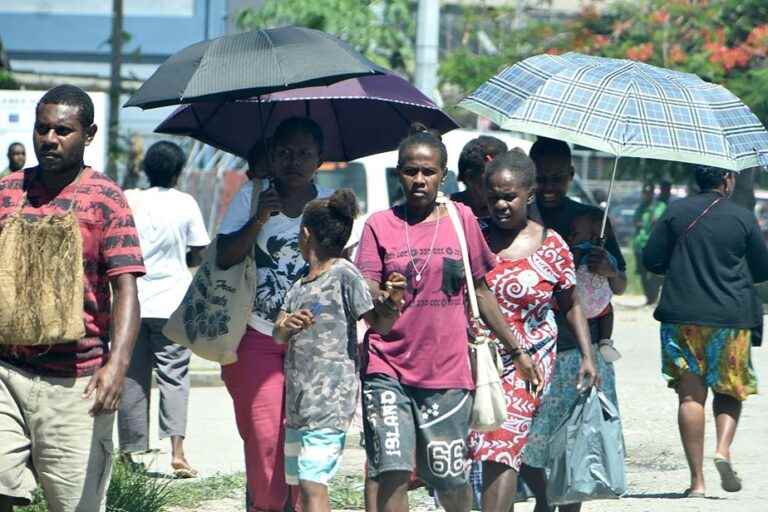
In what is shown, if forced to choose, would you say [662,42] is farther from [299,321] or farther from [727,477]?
[299,321]

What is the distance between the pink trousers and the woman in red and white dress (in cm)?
85

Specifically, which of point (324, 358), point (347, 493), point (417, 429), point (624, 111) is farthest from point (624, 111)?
point (347, 493)

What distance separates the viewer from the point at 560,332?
6.85 metres

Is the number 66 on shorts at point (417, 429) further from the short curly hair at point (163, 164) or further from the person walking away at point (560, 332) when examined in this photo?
the short curly hair at point (163, 164)

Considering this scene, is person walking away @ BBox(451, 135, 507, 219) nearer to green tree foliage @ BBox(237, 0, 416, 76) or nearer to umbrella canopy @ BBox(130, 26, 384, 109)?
umbrella canopy @ BBox(130, 26, 384, 109)

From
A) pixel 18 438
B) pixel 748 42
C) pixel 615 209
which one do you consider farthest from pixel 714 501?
pixel 615 209

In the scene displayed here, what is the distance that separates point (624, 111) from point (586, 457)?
4.84 ft

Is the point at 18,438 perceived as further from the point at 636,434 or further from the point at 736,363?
the point at 636,434

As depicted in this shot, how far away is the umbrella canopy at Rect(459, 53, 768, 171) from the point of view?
675 cm

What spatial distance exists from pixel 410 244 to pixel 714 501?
3060mm

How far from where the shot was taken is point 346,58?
6.20 metres

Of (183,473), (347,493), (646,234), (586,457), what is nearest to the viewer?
(586,457)

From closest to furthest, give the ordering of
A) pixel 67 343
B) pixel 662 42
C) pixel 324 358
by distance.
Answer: pixel 67 343
pixel 324 358
pixel 662 42

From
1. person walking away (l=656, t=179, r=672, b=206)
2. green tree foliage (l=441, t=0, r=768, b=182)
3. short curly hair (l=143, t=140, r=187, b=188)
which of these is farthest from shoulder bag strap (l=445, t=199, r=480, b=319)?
person walking away (l=656, t=179, r=672, b=206)
